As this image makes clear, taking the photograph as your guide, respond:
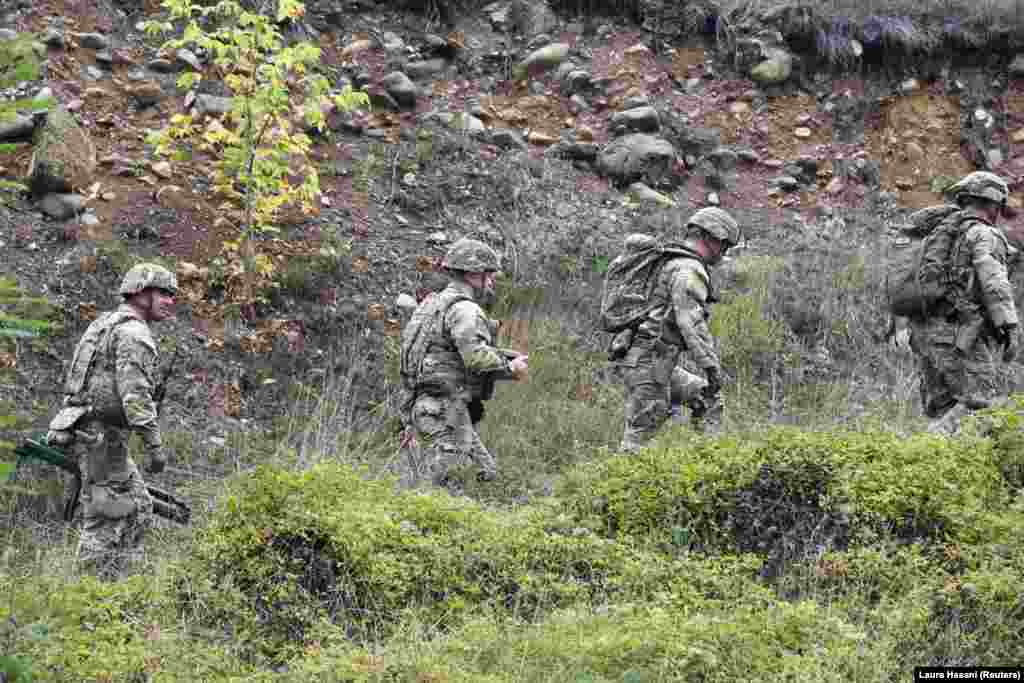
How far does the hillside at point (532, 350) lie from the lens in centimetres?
575

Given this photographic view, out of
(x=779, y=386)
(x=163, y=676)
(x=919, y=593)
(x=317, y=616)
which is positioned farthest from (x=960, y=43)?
(x=163, y=676)

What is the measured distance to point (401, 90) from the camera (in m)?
13.9

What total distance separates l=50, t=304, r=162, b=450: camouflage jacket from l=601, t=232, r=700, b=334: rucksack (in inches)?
119

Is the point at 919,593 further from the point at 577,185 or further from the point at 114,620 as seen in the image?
the point at 577,185

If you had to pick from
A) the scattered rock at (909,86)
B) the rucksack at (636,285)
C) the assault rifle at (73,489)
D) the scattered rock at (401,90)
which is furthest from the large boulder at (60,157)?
the scattered rock at (909,86)

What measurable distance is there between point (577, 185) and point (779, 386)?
11.8ft

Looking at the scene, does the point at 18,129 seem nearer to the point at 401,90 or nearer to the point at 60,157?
the point at 60,157

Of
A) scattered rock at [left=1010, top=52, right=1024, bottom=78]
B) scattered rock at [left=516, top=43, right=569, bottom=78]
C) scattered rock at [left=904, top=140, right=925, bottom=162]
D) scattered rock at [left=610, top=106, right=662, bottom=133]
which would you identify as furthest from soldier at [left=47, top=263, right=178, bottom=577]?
scattered rock at [left=1010, top=52, right=1024, bottom=78]

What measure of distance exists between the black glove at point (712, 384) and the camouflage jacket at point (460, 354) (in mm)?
1351

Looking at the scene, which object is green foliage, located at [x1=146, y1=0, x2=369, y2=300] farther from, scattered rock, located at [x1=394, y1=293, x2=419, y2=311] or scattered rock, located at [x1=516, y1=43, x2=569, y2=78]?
scattered rock, located at [x1=516, y1=43, x2=569, y2=78]

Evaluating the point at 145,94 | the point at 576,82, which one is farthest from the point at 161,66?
the point at 576,82

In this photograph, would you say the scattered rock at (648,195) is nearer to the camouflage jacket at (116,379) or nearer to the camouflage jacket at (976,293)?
the camouflage jacket at (976,293)

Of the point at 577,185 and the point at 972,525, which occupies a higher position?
the point at 577,185

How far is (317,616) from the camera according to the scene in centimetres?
609
